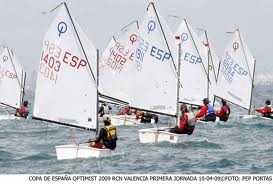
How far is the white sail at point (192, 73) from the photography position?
173 feet

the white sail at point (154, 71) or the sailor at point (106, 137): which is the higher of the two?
the white sail at point (154, 71)

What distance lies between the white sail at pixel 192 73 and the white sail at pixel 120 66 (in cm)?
375

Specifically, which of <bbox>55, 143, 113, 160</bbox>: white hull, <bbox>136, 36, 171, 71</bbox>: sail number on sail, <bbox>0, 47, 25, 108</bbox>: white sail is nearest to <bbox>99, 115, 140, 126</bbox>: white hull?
<bbox>136, 36, 171, 71</bbox>: sail number on sail

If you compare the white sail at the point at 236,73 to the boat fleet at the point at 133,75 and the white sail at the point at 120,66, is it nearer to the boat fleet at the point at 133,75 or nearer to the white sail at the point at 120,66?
the boat fleet at the point at 133,75

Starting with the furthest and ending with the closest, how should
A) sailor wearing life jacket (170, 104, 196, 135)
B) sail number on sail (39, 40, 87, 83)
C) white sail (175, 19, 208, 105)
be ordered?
1. white sail (175, 19, 208, 105)
2. sailor wearing life jacket (170, 104, 196, 135)
3. sail number on sail (39, 40, 87, 83)

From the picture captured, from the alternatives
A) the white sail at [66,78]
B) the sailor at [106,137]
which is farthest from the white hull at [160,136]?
the sailor at [106,137]

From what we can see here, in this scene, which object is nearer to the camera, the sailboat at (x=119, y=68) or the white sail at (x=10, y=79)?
the sailboat at (x=119, y=68)

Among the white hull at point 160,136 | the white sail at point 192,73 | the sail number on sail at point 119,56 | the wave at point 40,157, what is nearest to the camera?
the wave at point 40,157

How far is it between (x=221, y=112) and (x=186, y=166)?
20.0 meters

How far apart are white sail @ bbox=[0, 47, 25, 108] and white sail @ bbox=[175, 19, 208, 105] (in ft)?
50.2

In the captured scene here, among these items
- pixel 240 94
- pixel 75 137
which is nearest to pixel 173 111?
pixel 75 137

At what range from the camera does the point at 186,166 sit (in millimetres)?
26859

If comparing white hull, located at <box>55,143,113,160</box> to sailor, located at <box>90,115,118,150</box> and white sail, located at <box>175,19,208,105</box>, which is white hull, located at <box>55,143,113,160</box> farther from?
white sail, located at <box>175,19,208,105</box>

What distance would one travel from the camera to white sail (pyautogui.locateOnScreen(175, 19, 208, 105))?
52.7 metres
